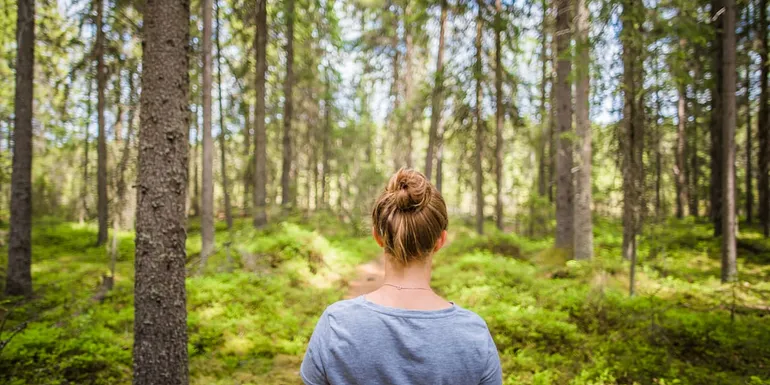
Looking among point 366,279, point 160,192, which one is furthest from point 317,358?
point 366,279

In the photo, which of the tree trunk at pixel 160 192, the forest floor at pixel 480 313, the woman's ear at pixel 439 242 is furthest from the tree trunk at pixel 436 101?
the woman's ear at pixel 439 242

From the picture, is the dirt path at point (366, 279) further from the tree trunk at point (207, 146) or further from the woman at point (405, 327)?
the woman at point (405, 327)

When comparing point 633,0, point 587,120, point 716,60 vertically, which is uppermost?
point 716,60

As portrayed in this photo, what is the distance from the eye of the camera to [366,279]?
37.8 ft

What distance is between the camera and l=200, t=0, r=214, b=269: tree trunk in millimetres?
9875

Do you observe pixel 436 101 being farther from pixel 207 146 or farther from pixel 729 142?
pixel 729 142

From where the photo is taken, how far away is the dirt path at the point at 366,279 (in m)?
10.2

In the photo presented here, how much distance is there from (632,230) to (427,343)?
741cm

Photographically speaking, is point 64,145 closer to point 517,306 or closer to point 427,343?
point 517,306

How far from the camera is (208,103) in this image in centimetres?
995

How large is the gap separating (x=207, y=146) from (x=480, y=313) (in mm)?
7516

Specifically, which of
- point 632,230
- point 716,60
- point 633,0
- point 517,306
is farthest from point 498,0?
point 517,306

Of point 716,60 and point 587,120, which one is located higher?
point 716,60

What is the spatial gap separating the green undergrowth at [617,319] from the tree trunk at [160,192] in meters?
4.02
